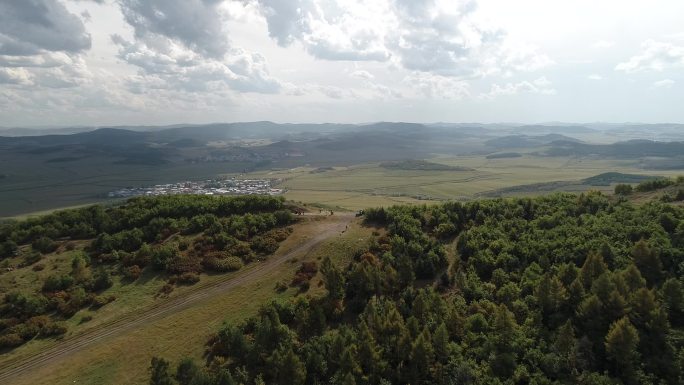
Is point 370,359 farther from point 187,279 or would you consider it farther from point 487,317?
point 187,279

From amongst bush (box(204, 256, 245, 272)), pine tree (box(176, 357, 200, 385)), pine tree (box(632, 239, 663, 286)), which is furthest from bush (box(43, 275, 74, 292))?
pine tree (box(632, 239, 663, 286))

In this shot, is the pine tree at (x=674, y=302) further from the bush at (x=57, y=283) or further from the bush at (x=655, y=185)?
the bush at (x=57, y=283)

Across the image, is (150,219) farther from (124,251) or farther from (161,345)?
(161,345)

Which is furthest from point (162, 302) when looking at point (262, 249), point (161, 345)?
point (262, 249)

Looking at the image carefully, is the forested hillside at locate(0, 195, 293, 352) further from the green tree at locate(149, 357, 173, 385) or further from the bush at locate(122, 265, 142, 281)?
the green tree at locate(149, 357, 173, 385)

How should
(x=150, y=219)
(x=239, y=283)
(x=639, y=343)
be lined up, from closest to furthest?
(x=639, y=343), (x=239, y=283), (x=150, y=219)
